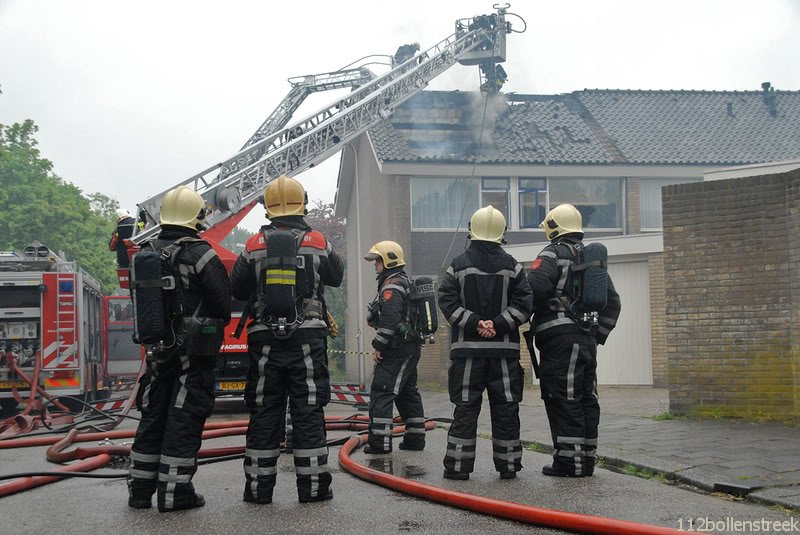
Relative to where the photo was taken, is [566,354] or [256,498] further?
[566,354]

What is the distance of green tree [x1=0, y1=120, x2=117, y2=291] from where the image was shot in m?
39.1

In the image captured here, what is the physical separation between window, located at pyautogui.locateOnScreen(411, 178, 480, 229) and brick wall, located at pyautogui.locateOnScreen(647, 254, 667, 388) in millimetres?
9262

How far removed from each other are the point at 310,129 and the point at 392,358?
1112 cm

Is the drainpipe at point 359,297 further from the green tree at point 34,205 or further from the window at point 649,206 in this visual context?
the green tree at point 34,205

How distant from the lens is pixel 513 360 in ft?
22.0

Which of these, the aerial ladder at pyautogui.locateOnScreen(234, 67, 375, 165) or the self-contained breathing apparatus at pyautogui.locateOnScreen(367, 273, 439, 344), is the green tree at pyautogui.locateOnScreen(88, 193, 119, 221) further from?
the self-contained breathing apparatus at pyautogui.locateOnScreen(367, 273, 439, 344)

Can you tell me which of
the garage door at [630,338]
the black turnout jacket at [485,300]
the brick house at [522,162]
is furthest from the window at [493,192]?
the black turnout jacket at [485,300]

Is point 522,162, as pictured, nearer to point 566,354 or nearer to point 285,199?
point 566,354

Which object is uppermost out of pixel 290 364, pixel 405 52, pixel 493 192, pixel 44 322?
pixel 405 52

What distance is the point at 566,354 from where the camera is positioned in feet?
21.9

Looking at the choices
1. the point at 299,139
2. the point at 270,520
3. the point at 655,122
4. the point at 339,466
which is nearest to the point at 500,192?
the point at 655,122

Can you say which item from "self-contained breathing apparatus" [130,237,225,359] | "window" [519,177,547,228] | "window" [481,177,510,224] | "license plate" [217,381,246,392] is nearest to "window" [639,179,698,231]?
"window" [519,177,547,228]

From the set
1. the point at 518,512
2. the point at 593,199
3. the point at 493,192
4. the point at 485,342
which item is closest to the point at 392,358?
the point at 485,342

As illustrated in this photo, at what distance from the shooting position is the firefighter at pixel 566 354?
6.61m
